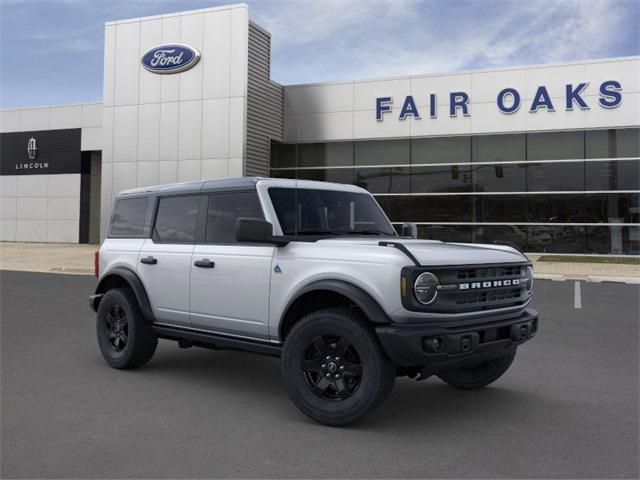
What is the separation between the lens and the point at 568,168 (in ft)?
75.5

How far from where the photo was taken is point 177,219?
5910mm

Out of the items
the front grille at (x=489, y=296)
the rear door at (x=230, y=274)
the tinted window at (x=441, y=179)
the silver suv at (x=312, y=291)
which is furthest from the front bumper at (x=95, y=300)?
the tinted window at (x=441, y=179)

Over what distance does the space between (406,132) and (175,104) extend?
953cm

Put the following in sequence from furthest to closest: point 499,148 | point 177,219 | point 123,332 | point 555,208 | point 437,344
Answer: point 499,148, point 555,208, point 123,332, point 177,219, point 437,344

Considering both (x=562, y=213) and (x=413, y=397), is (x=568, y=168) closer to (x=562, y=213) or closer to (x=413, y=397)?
(x=562, y=213)

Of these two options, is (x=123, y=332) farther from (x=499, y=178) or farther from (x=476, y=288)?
(x=499, y=178)

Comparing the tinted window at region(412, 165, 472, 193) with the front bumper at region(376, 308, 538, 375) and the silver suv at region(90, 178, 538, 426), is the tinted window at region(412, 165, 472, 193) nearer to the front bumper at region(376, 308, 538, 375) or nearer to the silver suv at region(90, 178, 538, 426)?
the silver suv at region(90, 178, 538, 426)

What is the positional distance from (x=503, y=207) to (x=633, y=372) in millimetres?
18264

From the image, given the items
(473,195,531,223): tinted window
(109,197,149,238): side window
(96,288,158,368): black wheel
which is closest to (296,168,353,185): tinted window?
(473,195,531,223): tinted window

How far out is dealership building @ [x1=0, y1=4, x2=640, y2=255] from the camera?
22594mm

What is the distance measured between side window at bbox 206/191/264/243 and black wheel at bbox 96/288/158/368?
1230 millimetres

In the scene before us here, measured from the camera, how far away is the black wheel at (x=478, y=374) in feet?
17.5

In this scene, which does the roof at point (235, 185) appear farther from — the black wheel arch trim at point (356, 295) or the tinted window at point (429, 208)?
the tinted window at point (429, 208)

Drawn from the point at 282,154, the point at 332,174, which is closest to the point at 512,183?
the point at 332,174
